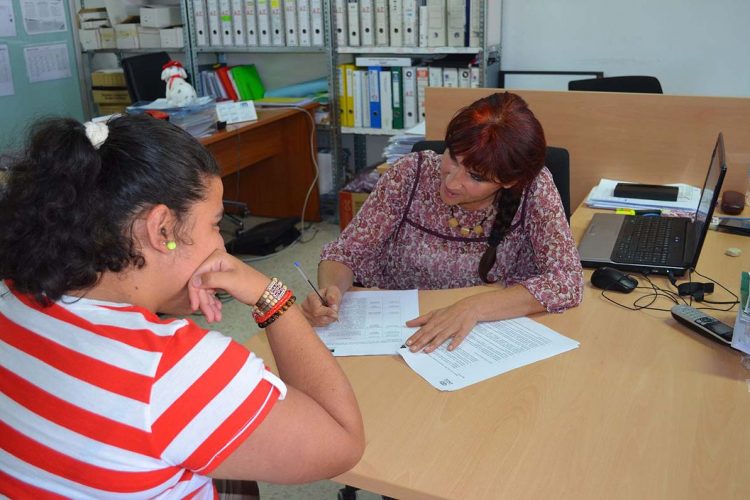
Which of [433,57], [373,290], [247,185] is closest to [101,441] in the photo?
[373,290]

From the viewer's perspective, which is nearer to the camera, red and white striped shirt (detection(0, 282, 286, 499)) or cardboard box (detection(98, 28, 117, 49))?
red and white striped shirt (detection(0, 282, 286, 499))

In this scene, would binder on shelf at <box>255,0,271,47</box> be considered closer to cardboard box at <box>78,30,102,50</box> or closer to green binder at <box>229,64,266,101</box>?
green binder at <box>229,64,266,101</box>

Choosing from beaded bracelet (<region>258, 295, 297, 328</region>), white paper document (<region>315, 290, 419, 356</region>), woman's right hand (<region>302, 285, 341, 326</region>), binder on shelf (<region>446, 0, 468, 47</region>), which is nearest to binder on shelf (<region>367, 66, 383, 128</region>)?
binder on shelf (<region>446, 0, 468, 47</region>)

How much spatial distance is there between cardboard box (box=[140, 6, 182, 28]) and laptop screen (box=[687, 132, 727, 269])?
329 cm

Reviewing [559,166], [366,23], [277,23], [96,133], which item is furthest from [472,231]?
[277,23]

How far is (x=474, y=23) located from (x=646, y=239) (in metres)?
2.02

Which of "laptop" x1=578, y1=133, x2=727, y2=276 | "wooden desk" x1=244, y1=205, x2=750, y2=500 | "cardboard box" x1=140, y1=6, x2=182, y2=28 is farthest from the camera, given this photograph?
"cardboard box" x1=140, y1=6, x2=182, y2=28

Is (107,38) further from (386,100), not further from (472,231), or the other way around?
(472,231)

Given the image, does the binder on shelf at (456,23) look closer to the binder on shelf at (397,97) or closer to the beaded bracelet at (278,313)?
the binder on shelf at (397,97)

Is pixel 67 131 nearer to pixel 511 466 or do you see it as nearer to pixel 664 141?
pixel 511 466

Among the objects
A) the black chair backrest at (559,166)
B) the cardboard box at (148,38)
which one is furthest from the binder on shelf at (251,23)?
the black chair backrest at (559,166)

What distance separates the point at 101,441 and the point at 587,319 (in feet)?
3.29

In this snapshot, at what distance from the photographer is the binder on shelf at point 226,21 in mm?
3906

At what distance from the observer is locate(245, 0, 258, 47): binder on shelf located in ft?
12.7
